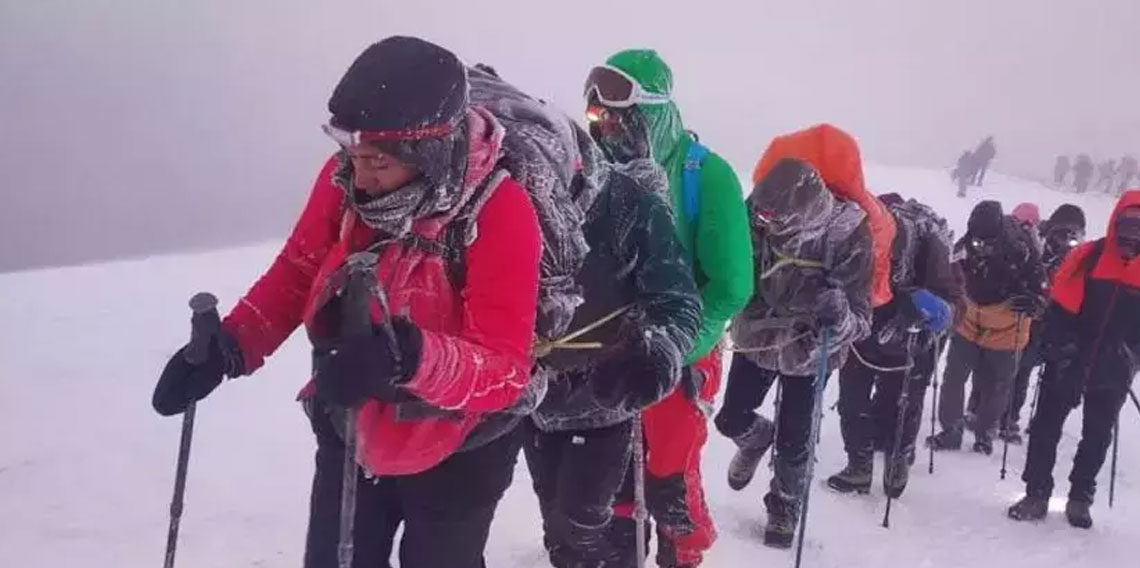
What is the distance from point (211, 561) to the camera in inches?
173

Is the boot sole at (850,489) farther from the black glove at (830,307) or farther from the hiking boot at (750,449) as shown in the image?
the black glove at (830,307)

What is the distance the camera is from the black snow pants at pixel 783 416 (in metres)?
5.32

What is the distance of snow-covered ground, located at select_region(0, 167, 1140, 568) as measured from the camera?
4.65 meters

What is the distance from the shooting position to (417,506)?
2.61m

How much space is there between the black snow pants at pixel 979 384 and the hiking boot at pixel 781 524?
3964mm

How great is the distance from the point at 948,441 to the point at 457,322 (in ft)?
24.4

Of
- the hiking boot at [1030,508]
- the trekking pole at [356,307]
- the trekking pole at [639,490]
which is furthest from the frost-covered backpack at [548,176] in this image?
the hiking boot at [1030,508]

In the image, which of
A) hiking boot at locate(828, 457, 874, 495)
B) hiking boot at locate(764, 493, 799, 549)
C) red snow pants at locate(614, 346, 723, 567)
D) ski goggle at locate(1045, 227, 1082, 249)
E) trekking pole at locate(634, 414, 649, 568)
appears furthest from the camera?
ski goggle at locate(1045, 227, 1082, 249)

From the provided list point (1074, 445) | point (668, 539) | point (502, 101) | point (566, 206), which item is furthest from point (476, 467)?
point (1074, 445)

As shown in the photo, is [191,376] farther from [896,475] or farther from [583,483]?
[896,475]

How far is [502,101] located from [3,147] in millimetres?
103477

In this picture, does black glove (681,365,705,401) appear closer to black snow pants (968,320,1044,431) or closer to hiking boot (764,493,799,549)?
hiking boot (764,493,799,549)

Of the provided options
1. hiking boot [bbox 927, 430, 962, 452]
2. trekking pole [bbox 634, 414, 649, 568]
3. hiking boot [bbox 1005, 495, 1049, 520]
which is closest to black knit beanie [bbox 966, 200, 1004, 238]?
hiking boot [bbox 927, 430, 962, 452]

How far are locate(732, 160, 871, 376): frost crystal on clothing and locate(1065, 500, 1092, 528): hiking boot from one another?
2.69 m
